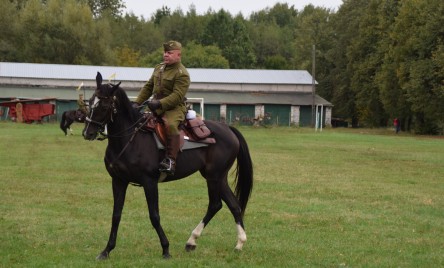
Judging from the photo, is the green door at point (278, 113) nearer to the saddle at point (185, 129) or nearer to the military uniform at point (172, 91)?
the saddle at point (185, 129)

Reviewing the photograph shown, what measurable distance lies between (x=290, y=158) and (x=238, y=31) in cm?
10251

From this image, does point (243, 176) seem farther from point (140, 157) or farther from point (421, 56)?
point (421, 56)

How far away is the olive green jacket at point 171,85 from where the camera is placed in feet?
34.7

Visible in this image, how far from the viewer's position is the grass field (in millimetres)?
10242

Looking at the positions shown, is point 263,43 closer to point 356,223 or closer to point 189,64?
point 189,64

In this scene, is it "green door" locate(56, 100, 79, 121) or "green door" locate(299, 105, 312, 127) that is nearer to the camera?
"green door" locate(56, 100, 79, 121)

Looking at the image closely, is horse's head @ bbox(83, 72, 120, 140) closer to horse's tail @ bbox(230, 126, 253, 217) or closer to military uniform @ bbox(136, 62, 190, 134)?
military uniform @ bbox(136, 62, 190, 134)

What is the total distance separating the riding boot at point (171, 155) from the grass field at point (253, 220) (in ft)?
4.11

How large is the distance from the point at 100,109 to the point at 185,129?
1606mm

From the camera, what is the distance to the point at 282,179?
72.6 ft

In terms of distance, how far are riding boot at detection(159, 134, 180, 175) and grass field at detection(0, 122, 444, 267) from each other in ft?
4.11

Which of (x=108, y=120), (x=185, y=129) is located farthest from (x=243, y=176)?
(x=108, y=120)

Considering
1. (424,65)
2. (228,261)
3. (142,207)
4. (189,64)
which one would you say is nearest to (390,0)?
(424,65)

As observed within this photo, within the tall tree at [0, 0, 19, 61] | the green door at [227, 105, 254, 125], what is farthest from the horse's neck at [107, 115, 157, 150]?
the tall tree at [0, 0, 19, 61]
